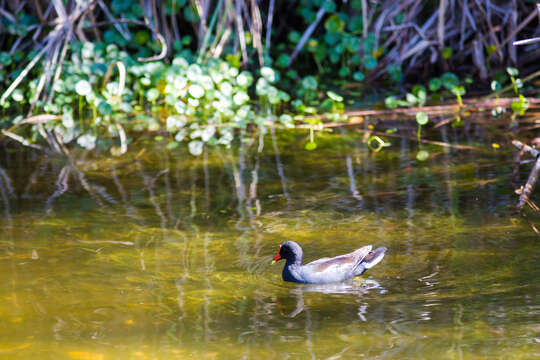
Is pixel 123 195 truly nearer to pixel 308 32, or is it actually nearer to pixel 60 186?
pixel 60 186

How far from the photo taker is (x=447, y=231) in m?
4.37

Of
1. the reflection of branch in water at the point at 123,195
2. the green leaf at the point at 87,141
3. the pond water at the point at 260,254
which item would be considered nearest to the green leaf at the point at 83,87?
the green leaf at the point at 87,141

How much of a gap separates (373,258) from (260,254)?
0.62m

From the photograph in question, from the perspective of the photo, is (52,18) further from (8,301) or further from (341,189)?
(8,301)

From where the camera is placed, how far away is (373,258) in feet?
12.6

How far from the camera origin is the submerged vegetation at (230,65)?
7324 mm

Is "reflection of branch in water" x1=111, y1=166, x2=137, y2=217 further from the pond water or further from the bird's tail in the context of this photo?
the bird's tail

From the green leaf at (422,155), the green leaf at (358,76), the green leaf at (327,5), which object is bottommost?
the green leaf at (422,155)

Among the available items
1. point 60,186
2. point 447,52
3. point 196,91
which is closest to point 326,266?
point 60,186

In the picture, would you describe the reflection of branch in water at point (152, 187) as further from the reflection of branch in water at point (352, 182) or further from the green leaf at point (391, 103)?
the green leaf at point (391, 103)

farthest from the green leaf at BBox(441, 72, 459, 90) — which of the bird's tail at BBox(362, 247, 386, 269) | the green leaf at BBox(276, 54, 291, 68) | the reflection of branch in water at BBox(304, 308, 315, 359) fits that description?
the reflection of branch in water at BBox(304, 308, 315, 359)

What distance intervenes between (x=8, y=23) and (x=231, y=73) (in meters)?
2.81

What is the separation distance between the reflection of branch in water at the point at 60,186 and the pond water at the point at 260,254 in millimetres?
22

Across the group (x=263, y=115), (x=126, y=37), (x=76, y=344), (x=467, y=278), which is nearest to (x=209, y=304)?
(x=76, y=344)
